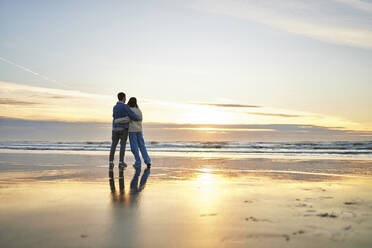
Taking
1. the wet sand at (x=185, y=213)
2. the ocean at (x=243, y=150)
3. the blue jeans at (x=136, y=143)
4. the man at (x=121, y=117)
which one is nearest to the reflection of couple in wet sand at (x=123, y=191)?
the wet sand at (x=185, y=213)

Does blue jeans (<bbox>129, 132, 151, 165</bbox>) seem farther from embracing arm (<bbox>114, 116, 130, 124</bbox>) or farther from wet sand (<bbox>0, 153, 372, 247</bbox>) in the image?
wet sand (<bbox>0, 153, 372, 247</bbox>)

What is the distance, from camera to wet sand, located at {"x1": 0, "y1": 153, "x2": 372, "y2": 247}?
356 centimetres

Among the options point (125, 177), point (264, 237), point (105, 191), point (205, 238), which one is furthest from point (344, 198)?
point (125, 177)

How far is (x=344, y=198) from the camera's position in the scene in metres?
6.02

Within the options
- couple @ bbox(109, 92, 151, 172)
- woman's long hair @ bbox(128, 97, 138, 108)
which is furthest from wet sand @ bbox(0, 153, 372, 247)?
woman's long hair @ bbox(128, 97, 138, 108)

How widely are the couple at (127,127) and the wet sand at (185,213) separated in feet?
12.6

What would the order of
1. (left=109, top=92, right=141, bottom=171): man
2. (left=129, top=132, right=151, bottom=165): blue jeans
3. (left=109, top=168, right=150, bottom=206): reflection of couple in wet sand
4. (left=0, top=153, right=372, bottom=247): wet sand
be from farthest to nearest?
(left=129, top=132, right=151, bottom=165): blue jeans → (left=109, top=92, right=141, bottom=171): man → (left=109, top=168, right=150, bottom=206): reflection of couple in wet sand → (left=0, top=153, right=372, bottom=247): wet sand

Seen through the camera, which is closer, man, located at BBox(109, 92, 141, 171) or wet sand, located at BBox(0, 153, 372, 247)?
wet sand, located at BBox(0, 153, 372, 247)

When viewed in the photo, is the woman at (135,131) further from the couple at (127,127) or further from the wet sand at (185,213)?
the wet sand at (185,213)

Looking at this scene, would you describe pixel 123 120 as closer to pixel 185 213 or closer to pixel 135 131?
pixel 135 131

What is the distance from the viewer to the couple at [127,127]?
11789mm

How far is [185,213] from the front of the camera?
479cm

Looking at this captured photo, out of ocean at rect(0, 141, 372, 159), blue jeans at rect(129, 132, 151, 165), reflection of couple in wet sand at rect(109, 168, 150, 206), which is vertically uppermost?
blue jeans at rect(129, 132, 151, 165)

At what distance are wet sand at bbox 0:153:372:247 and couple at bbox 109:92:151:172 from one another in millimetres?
3851
